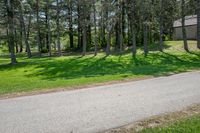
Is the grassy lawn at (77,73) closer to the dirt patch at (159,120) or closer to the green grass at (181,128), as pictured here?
the dirt patch at (159,120)

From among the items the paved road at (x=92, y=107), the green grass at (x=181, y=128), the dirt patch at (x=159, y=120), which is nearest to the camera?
the green grass at (x=181, y=128)

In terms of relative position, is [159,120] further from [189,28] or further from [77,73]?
[189,28]

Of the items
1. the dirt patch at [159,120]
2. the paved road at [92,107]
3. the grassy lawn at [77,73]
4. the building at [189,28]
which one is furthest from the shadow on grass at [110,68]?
the building at [189,28]

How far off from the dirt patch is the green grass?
1.17ft

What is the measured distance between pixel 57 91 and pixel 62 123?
492 cm

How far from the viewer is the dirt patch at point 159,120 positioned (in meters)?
6.75

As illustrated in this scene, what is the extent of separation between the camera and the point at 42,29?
5425 centimetres

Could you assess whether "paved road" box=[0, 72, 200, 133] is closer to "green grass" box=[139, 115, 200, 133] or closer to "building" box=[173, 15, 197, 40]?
"green grass" box=[139, 115, 200, 133]

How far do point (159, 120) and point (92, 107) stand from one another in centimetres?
230

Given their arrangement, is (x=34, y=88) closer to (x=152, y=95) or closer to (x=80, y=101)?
(x=80, y=101)

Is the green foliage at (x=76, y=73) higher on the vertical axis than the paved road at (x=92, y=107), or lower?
lower

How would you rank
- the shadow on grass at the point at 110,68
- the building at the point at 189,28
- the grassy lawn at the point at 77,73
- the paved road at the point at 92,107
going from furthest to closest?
the building at the point at 189,28
the shadow on grass at the point at 110,68
the grassy lawn at the point at 77,73
the paved road at the point at 92,107

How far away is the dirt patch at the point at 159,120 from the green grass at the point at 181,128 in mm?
355

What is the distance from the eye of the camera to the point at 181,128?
6375mm
